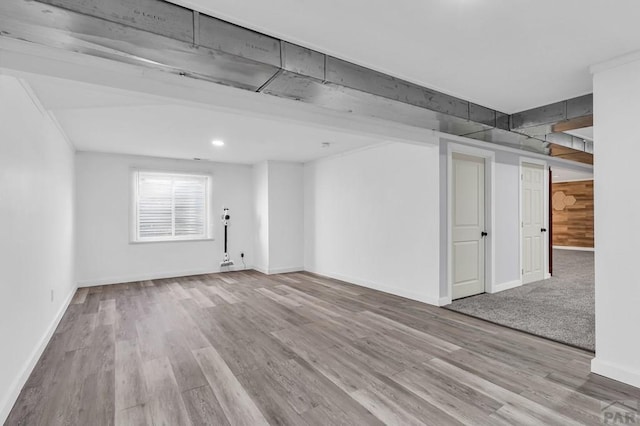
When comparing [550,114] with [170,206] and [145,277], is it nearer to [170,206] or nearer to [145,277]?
[170,206]

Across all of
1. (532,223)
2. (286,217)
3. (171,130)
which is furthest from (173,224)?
(532,223)

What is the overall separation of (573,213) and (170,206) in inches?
486

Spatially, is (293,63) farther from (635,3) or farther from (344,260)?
(344,260)

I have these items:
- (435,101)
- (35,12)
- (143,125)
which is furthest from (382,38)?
(143,125)

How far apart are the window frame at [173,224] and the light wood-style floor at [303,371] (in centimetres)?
214

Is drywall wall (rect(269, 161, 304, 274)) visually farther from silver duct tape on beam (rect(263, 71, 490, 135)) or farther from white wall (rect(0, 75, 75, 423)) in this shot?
silver duct tape on beam (rect(263, 71, 490, 135))

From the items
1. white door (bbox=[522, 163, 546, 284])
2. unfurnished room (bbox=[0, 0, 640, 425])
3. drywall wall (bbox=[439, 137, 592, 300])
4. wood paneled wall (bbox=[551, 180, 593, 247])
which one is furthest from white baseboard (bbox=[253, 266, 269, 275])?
wood paneled wall (bbox=[551, 180, 593, 247])

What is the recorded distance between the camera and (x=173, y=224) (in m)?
6.69

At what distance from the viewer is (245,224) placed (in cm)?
742

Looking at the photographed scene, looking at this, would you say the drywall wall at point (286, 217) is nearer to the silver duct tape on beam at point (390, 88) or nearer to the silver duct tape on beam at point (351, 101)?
the silver duct tape on beam at point (351, 101)

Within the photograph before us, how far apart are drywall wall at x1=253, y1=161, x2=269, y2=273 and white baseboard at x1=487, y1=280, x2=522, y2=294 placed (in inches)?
166

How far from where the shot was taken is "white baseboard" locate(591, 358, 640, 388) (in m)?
2.37

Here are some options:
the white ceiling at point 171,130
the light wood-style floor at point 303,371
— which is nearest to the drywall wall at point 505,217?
the light wood-style floor at point 303,371

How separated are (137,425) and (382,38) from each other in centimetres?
296
